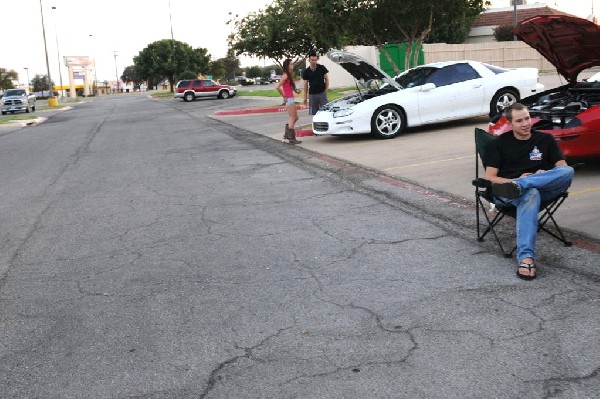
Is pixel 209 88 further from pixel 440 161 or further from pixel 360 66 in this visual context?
pixel 440 161

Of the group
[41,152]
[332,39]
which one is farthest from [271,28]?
[41,152]

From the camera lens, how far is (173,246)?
235 inches

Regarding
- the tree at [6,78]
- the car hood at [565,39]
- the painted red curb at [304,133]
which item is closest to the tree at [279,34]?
the painted red curb at [304,133]

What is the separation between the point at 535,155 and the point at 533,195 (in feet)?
1.79

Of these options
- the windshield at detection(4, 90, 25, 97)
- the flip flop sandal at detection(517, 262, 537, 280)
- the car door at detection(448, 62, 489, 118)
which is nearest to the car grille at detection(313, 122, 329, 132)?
the car door at detection(448, 62, 489, 118)

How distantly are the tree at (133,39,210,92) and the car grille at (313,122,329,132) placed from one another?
2443 inches

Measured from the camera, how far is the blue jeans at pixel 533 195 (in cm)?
468

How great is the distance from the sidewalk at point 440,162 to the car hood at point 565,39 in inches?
Answer: 62.2

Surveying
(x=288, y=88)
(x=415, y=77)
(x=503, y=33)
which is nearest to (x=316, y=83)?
(x=288, y=88)

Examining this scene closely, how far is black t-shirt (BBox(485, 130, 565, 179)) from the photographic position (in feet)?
17.0

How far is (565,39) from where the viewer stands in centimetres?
837

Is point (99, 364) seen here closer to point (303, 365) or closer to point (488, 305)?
point (303, 365)

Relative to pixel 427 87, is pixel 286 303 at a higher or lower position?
lower

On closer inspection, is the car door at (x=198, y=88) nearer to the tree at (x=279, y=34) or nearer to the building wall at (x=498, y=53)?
the tree at (x=279, y=34)
